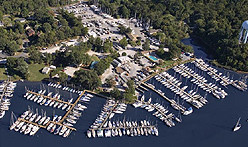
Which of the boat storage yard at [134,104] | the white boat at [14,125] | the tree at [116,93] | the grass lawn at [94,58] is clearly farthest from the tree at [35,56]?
the tree at [116,93]

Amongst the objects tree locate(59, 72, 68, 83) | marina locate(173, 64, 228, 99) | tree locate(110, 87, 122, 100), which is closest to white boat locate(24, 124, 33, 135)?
tree locate(59, 72, 68, 83)

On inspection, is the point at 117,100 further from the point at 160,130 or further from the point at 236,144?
the point at 236,144

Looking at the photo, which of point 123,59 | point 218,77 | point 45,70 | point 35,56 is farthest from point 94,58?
point 218,77

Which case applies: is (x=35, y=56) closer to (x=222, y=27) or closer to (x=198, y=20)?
(x=198, y=20)

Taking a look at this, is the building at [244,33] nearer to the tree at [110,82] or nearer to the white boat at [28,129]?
the tree at [110,82]

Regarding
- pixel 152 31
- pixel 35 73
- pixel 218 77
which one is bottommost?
pixel 35 73

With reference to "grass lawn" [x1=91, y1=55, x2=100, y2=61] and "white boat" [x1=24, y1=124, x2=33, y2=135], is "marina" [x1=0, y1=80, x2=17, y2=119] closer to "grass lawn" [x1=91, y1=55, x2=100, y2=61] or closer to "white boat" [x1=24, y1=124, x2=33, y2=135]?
"white boat" [x1=24, y1=124, x2=33, y2=135]
